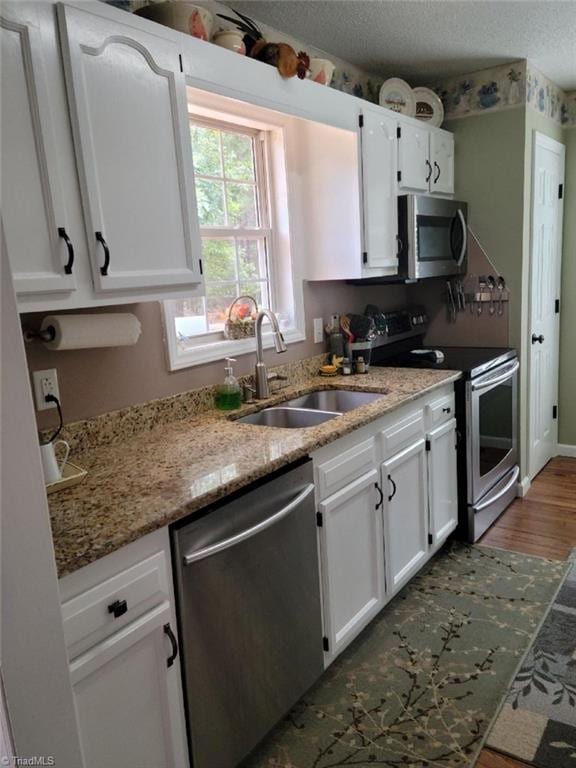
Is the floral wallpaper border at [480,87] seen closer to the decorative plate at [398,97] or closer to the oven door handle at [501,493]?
the decorative plate at [398,97]

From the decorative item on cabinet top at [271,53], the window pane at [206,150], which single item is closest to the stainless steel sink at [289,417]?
the window pane at [206,150]

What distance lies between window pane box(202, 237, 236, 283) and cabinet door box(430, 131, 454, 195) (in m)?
1.38

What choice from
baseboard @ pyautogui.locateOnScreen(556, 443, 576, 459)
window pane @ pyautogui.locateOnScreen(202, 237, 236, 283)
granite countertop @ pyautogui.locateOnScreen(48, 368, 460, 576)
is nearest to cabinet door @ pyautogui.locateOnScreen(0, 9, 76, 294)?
granite countertop @ pyautogui.locateOnScreen(48, 368, 460, 576)

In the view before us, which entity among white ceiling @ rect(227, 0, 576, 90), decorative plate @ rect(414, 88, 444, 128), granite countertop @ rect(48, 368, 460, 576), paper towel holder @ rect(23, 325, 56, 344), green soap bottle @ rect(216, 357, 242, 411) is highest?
white ceiling @ rect(227, 0, 576, 90)

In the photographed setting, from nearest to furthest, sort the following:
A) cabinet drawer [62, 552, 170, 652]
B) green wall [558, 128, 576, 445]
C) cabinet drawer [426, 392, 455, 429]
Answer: cabinet drawer [62, 552, 170, 652] < cabinet drawer [426, 392, 455, 429] < green wall [558, 128, 576, 445]

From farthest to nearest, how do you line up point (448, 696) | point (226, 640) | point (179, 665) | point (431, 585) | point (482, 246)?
1. point (482, 246)
2. point (431, 585)
3. point (448, 696)
4. point (226, 640)
5. point (179, 665)

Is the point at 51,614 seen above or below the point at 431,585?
above

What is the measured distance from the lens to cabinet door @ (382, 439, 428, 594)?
2.28 metres

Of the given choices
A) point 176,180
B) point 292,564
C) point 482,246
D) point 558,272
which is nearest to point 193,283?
point 176,180

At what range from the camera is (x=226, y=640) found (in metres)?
1.49

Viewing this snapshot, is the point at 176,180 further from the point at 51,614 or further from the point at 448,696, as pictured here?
the point at 448,696

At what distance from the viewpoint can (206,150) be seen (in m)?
2.36

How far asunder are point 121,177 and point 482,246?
2.50 meters

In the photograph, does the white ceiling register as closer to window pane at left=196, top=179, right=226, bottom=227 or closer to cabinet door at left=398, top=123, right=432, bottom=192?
cabinet door at left=398, top=123, right=432, bottom=192
